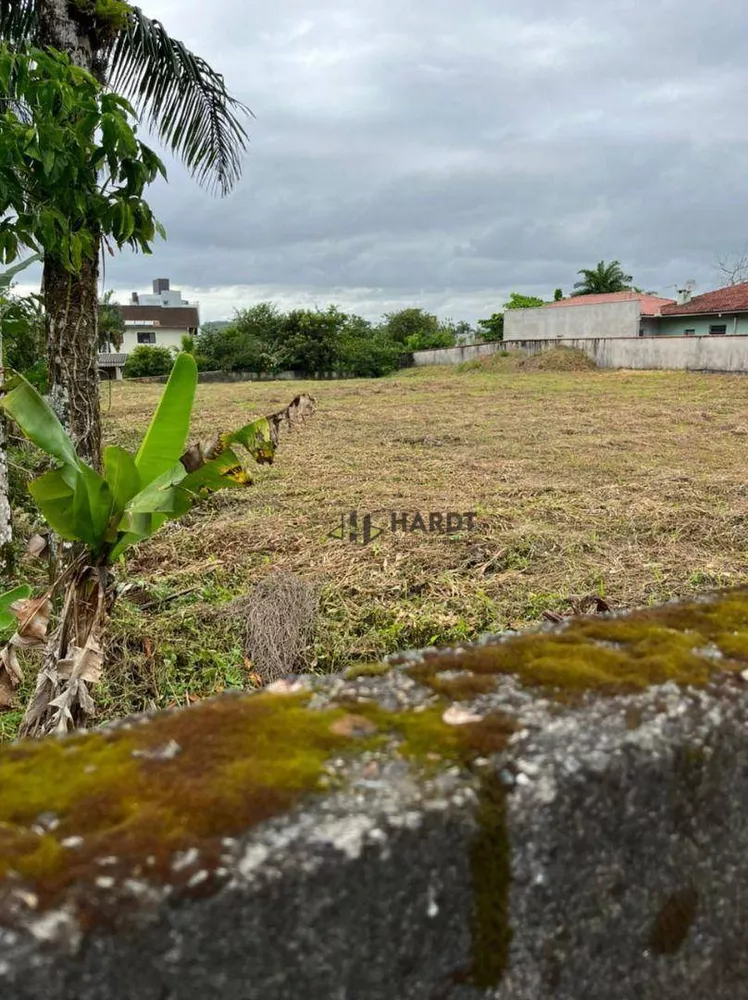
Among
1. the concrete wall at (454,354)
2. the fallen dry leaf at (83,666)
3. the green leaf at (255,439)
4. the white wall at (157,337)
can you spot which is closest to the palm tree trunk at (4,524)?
the green leaf at (255,439)

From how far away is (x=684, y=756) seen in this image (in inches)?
34.3

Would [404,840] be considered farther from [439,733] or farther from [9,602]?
[9,602]

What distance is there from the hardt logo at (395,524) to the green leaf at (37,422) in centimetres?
284

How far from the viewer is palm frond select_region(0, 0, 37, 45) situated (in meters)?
6.66

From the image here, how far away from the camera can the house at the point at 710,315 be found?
30.0 m

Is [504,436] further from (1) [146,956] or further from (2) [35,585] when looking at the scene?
(1) [146,956]

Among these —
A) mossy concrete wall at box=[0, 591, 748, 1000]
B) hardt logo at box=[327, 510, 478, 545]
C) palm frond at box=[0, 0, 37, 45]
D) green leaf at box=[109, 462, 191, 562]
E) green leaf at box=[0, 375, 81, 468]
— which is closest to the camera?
mossy concrete wall at box=[0, 591, 748, 1000]

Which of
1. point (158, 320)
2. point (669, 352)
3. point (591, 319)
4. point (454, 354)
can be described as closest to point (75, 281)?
point (669, 352)

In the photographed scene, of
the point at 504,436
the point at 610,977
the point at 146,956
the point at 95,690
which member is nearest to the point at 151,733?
the point at 146,956

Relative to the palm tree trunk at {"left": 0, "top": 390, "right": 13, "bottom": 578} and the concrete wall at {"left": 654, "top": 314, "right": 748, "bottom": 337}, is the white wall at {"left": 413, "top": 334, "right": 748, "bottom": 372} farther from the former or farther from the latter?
the palm tree trunk at {"left": 0, "top": 390, "right": 13, "bottom": 578}

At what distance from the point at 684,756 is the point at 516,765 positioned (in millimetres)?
231

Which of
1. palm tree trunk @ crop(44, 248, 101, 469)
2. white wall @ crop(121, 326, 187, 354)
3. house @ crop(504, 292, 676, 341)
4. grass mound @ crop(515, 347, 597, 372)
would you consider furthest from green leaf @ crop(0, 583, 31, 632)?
white wall @ crop(121, 326, 187, 354)

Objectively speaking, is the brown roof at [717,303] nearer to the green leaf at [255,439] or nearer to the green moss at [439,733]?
the green leaf at [255,439]

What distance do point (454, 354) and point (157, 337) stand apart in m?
30.6
